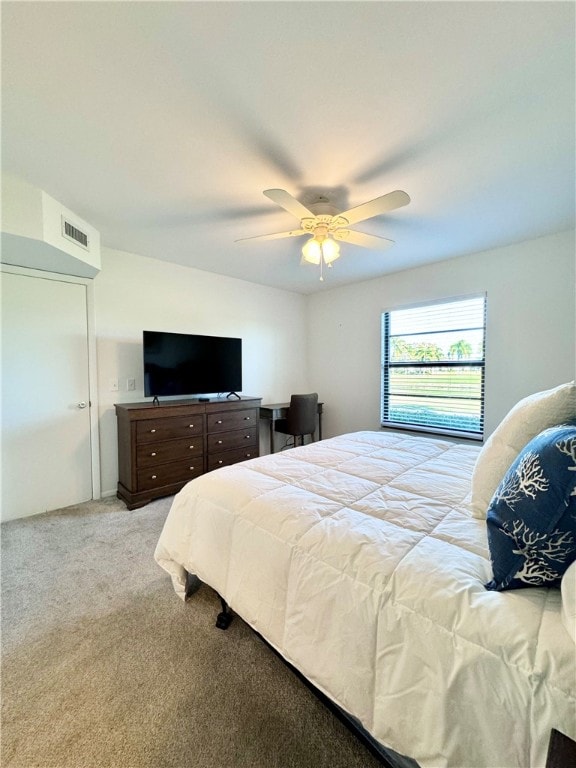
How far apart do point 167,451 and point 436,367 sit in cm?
320

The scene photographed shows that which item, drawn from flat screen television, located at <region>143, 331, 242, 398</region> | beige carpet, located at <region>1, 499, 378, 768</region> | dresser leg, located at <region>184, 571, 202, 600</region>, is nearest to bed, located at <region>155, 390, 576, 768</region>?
dresser leg, located at <region>184, 571, 202, 600</region>

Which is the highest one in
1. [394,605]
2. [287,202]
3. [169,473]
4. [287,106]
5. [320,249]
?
[287,106]

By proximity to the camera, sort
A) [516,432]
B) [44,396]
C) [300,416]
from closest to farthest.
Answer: [516,432] → [44,396] → [300,416]

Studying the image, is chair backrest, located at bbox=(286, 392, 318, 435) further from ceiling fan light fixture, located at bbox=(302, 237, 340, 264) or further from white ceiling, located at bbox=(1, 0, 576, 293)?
white ceiling, located at bbox=(1, 0, 576, 293)

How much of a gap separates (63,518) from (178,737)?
225 cm

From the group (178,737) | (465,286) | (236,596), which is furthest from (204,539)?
(465,286)

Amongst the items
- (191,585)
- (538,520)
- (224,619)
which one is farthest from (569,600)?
(191,585)

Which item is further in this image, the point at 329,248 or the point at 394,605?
the point at 329,248

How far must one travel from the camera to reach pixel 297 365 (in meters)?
4.96

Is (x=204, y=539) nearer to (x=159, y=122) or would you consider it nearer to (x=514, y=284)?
(x=159, y=122)

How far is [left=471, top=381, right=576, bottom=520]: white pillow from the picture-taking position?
41.8 inches

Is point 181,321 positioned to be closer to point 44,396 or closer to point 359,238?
point 44,396

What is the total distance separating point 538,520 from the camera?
0.76 m

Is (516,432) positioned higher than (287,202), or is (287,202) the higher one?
(287,202)
